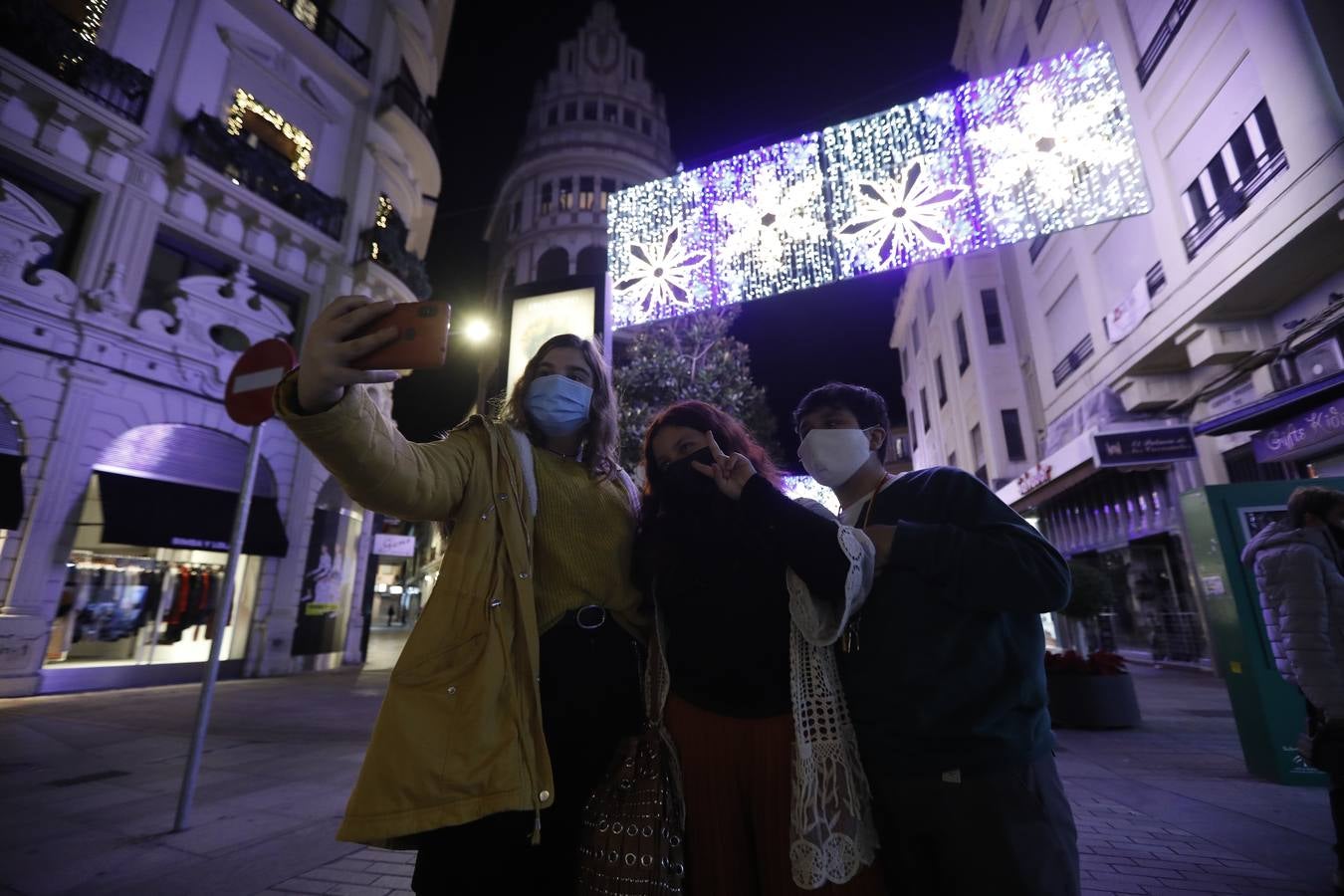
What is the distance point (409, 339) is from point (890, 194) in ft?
23.3

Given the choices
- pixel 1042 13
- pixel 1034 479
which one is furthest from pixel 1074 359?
pixel 1042 13

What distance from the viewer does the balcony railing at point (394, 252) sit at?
14.7m

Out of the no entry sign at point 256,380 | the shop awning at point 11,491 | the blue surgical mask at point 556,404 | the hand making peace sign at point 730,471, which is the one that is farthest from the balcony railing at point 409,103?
the hand making peace sign at point 730,471

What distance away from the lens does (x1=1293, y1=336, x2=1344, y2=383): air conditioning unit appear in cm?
765

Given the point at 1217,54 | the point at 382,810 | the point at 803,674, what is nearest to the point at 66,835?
the point at 382,810

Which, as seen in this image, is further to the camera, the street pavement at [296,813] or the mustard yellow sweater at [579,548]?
the street pavement at [296,813]

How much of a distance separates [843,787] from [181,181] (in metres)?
14.9

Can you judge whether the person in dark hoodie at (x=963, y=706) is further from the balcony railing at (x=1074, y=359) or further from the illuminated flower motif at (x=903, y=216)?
the balcony railing at (x=1074, y=359)

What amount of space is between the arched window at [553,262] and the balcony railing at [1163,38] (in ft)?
77.2

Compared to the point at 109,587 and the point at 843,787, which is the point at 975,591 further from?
the point at 109,587

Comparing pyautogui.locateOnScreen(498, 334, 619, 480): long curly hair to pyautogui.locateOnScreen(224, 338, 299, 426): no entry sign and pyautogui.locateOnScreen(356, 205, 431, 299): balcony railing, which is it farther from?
pyautogui.locateOnScreen(356, 205, 431, 299): balcony railing

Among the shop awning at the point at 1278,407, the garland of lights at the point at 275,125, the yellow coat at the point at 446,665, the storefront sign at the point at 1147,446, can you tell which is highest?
the garland of lights at the point at 275,125

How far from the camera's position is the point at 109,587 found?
9938 mm

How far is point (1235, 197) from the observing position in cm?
892
